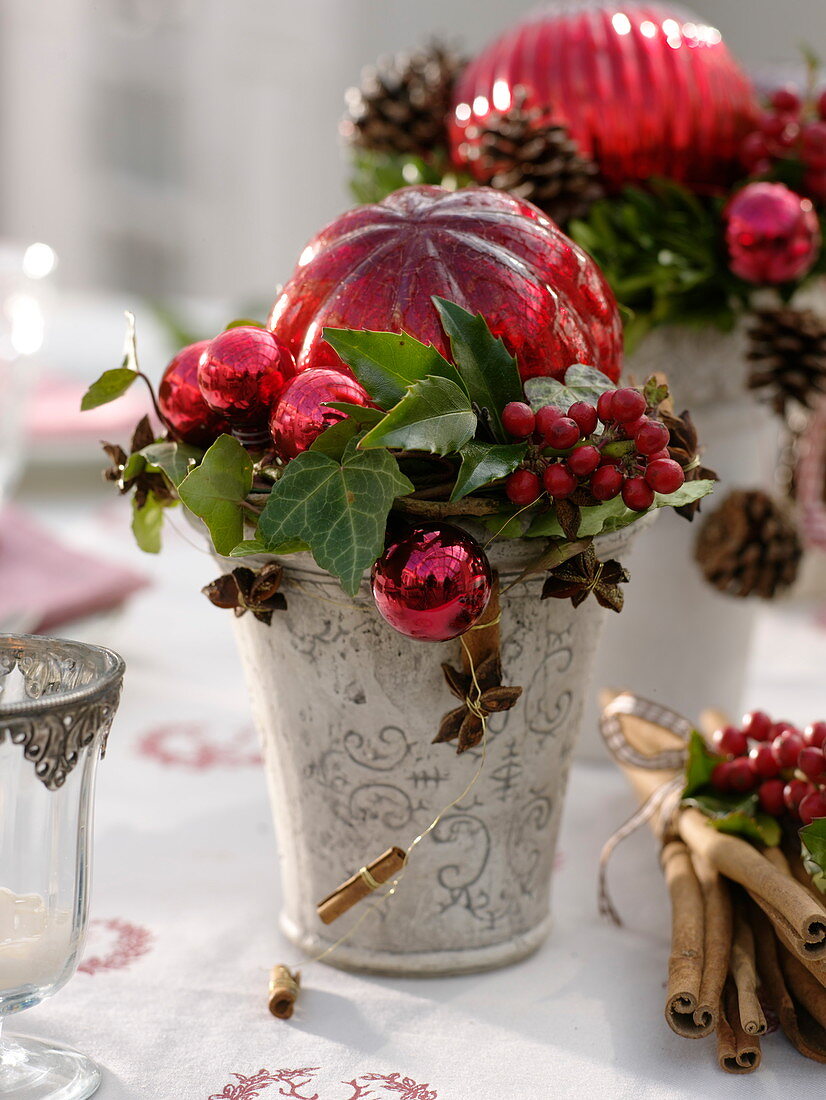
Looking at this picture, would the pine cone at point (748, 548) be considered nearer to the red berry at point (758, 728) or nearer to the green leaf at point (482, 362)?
the red berry at point (758, 728)

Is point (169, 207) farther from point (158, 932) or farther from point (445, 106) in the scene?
point (158, 932)

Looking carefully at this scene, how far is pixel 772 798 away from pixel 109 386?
317mm

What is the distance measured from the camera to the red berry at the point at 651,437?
1.30 feet

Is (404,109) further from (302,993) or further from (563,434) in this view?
(302,993)

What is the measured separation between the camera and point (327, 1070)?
1.32 ft

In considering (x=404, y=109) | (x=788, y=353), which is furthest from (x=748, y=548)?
(x=404, y=109)

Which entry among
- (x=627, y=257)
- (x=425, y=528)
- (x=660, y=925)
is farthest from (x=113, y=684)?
(x=627, y=257)

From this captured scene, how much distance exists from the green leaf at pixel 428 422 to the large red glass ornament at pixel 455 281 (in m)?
0.04

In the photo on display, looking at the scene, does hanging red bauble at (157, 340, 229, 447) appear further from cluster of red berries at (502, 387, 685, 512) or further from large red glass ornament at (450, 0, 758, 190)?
large red glass ornament at (450, 0, 758, 190)

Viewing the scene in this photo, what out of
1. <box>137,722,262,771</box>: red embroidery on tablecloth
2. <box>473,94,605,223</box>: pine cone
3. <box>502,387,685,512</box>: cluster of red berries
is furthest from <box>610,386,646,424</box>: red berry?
<box>137,722,262,771</box>: red embroidery on tablecloth

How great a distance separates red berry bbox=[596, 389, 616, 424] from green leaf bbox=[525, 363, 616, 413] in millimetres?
15

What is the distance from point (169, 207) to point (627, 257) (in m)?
2.42

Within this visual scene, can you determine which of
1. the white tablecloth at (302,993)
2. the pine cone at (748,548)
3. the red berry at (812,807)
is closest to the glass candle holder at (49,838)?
the white tablecloth at (302,993)

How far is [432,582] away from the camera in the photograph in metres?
0.38
